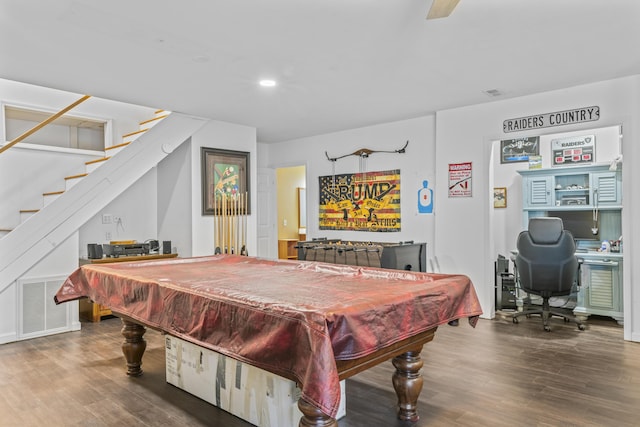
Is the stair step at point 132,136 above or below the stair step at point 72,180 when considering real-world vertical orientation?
above

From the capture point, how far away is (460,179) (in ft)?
16.7

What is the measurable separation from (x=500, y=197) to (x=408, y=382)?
4.25 meters

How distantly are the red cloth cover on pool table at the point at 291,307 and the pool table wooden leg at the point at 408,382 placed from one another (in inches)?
14.1

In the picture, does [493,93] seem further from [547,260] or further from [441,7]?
[441,7]

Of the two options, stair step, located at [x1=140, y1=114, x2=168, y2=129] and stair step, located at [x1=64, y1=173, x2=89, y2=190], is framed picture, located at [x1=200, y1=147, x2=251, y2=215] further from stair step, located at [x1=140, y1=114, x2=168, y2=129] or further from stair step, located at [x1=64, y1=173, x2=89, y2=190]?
stair step, located at [x1=64, y1=173, x2=89, y2=190]

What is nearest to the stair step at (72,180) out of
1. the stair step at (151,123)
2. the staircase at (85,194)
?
the staircase at (85,194)

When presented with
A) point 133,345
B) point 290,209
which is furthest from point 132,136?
point 290,209

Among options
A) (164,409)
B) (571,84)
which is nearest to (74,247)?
(164,409)

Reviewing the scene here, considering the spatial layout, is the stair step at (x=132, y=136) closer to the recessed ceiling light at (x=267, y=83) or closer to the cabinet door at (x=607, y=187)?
the recessed ceiling light at (x=267, y=83)

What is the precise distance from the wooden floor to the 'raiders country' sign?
221 cm

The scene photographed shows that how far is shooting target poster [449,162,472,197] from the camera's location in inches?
198

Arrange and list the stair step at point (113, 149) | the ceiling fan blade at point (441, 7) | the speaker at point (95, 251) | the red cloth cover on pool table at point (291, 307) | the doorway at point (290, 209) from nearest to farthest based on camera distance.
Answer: the red cloth cover on pool table at point (291, 307)
the ceiling fan blade at point (441, 7)
the speaker at point (95, 251)
the stair step at point (113, 149)
the doorway at point (290, 209)

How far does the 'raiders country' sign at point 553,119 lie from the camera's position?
13.7 ft

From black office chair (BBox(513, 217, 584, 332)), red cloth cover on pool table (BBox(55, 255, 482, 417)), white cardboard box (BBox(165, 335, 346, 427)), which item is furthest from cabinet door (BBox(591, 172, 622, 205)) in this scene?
white cardboard box (BBox(165, 335, 346, 427))
